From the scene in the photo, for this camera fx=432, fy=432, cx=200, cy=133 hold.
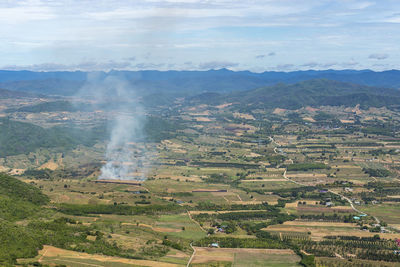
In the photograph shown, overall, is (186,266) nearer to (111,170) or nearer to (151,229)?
(151,229)

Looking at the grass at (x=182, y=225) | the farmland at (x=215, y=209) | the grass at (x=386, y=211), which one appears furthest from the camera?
the grass at (x=386, y=211)

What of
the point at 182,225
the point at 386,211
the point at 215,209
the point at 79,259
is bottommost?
the point at 386,211

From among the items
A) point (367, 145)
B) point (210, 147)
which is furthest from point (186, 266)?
point (367, 145)

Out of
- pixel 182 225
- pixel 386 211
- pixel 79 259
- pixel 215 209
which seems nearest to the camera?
pixel 79 259

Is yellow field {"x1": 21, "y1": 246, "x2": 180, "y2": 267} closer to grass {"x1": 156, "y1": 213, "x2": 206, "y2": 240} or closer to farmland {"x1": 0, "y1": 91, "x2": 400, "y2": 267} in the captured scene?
farmland {"x1": 0, "y1": 91, "x2": 400, "y2": 267}

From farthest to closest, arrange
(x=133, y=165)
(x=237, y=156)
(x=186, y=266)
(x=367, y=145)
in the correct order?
(x=367, y=145) → (x=237, y=156) → (x=133, y=165) → (x=186, y=266)

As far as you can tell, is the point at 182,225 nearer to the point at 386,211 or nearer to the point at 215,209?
the point at 215,209

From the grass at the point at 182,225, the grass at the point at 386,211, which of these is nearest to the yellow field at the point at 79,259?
the grass at the point at 182,225

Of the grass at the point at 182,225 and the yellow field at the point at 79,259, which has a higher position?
the yellow field at the point at 79,259

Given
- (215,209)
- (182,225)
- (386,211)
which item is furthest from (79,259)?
(386,211)

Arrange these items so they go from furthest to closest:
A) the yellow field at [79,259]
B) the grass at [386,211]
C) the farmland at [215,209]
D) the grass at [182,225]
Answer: the grass at [386,211], the grass at [182,225], the farmland at [215,209], the yellow field at [79,259]

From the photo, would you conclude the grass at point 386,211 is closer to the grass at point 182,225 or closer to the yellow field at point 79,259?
the grass at point 182,225
